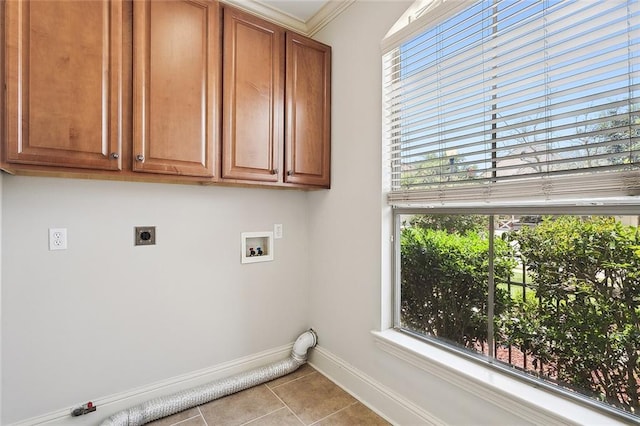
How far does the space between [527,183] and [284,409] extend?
72.9 inches

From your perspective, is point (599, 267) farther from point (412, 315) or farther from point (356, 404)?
point (356, 404)

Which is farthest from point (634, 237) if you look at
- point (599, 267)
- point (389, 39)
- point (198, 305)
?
point (198, 305)

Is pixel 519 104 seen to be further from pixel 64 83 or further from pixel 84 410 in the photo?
pixel 84 410

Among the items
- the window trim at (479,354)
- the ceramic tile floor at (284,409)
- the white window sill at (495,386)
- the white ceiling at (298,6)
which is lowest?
the ceramic tile floor at (284,409)

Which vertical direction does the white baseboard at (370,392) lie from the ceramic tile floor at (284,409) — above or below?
above

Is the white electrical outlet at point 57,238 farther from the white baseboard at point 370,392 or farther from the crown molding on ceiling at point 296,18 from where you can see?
the white baseboard at point 370,392

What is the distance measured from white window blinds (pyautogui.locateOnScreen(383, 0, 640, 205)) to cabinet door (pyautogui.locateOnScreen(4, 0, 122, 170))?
1518 mm

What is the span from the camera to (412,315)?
192cm

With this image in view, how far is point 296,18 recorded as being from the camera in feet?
7.88

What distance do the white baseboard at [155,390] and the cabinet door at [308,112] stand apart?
4.50 ft

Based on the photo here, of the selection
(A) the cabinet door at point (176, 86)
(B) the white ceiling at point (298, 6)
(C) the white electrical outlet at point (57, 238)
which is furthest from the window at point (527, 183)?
(C) the white electrical outlet at point (57, 238)

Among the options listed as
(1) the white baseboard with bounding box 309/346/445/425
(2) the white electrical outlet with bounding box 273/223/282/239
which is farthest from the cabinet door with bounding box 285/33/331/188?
(1) the white baseboard with bounding box 309/346/445/425

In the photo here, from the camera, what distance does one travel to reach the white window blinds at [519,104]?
1.13m

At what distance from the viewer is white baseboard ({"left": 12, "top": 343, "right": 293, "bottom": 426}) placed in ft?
5.56
